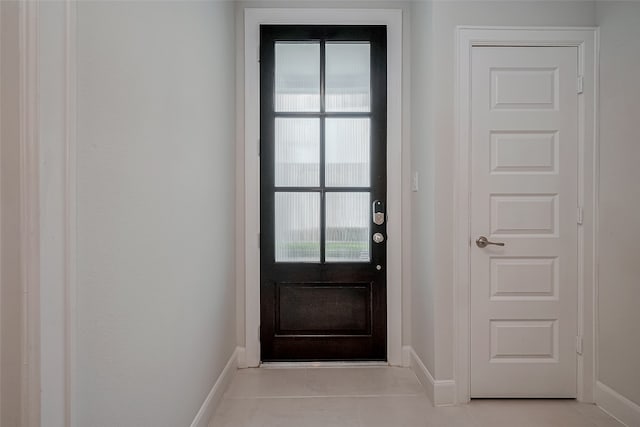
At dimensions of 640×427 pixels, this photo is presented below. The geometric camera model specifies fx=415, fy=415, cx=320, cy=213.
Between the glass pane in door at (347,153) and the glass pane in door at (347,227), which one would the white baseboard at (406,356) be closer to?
the glass pane in door at (347,227)

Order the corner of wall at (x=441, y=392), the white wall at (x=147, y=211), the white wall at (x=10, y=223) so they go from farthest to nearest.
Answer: the corner of wall at (x=441, y=392), the white wall at (x=147, y=211), the white wall at (x=10, y=223)

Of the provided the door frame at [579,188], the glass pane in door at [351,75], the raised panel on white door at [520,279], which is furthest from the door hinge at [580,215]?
the glass pane in door at [351,75]

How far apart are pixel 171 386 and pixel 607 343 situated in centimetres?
231

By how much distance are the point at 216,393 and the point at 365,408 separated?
0.84 meters

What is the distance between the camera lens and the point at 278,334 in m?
2.98

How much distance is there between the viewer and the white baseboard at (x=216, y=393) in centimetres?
204

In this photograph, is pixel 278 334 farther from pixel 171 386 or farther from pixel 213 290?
pixel 171 386

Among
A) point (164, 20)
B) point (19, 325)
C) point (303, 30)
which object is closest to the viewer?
point (19, 325)

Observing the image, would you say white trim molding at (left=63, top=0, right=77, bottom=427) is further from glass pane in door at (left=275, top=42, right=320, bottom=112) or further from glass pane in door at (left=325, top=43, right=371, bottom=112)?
glass pane in door at (left=325, top=43, right=371, bottom=112)

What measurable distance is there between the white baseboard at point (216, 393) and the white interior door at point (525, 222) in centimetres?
148

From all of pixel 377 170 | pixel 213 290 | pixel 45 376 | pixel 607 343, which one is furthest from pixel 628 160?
pixel 45 376

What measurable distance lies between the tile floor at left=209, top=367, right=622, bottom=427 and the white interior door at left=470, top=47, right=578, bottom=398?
138mm

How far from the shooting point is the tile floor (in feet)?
7.17

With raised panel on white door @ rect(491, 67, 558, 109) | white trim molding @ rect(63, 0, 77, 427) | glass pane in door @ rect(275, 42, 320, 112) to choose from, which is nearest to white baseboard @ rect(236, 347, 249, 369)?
glass pane in door @ rect(275, 42, 320, 112)
